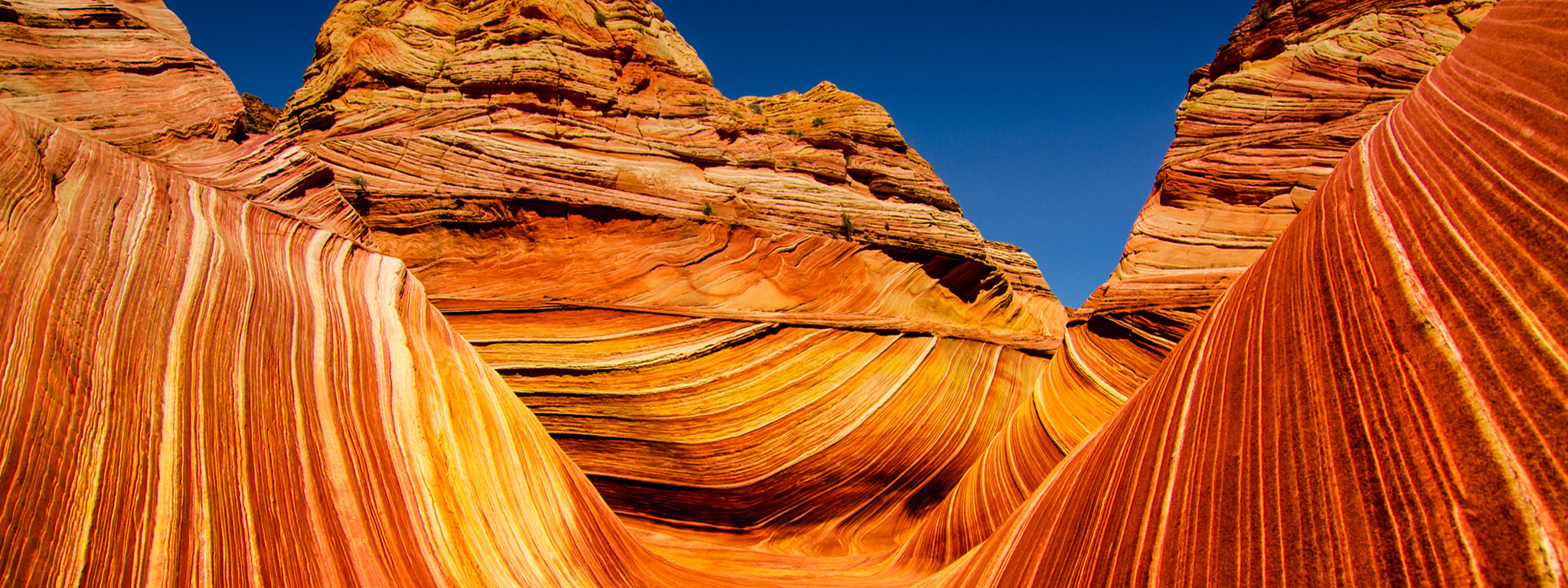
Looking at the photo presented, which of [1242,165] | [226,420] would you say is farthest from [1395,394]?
[1242,165]

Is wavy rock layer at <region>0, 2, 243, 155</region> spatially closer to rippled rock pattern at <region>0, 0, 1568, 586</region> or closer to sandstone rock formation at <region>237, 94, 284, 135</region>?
rippled rock pattern at <region>0, 0, 1568, 586</region>

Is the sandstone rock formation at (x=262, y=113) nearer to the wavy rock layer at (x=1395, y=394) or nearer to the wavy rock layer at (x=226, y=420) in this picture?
the wavy rock layer at (x=226, y=420)

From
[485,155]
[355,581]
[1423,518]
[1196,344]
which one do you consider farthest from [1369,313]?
[485,155]

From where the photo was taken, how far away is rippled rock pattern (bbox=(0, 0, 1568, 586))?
1.66 m

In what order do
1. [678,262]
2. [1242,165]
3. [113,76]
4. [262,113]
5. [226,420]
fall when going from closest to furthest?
[226,420] → [113,76] → [1242,165] → [678,262] → [262,113]

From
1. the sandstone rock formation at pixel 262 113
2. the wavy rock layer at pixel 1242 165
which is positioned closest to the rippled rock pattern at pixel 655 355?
the wavy rock layer at pixel 1242 165

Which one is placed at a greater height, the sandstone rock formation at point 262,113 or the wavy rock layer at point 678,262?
the sandstone rock formation at point 262,113

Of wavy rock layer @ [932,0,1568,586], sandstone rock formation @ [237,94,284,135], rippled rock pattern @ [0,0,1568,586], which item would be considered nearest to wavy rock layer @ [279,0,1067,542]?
rippled rock pattern @ [0,0,1568,586]

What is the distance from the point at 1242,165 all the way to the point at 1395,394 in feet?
20.8

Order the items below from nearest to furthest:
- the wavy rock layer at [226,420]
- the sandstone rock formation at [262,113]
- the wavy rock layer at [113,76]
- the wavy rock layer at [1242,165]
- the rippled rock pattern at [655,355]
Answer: the rippled rock pattern at [655,355], the wavy rock layer at [226,420], the wavy rock layer at [113,76], the wavy rock layer at [1242,165], the sandstone rock formation at [262,113]

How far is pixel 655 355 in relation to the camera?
6594 mm

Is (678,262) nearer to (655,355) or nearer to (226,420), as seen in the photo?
(655,355)

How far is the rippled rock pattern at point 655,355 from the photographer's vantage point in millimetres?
1658

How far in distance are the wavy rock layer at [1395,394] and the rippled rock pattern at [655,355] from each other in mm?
11
